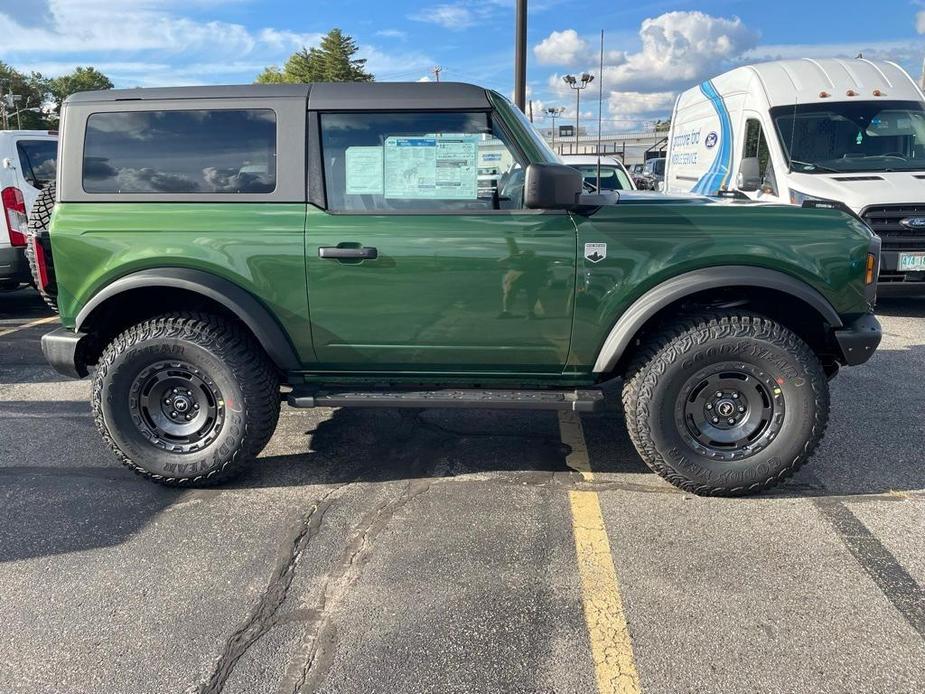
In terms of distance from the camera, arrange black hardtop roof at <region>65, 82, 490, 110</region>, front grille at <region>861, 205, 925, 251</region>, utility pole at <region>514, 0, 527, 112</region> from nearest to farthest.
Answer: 1. black hardtop roof at <region>65, 82, 490, 110</region>
2. front grille at <region>861, 205, 925, 251</region>
3. utility pole at <region>514, 0, 527, 112</region>

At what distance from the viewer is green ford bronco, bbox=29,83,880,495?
3.33m

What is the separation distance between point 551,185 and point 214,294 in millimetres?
1725

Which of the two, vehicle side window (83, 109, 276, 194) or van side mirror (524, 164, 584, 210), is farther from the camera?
vehicle side window (83, 109, 276, 194)

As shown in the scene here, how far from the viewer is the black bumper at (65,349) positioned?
3.64 meters

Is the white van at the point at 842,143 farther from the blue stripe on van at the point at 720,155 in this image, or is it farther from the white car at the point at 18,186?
the white car at the point at 18,186

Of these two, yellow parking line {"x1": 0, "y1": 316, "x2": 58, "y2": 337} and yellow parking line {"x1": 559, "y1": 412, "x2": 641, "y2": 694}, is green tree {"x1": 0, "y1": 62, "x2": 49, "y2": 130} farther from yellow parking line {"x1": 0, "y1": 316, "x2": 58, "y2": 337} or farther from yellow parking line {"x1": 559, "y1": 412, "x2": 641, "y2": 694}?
yellow parking line {"x1": 559, "y1": 412, "x2": 641, "y2": 694}

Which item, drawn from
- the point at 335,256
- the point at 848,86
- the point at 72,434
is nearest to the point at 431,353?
the point at 335,256

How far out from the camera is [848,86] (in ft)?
25.1

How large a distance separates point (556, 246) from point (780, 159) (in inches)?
210

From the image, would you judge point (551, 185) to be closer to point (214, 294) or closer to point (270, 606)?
point (214, 294)

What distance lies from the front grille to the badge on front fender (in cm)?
483

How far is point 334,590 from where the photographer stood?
2.77 meters

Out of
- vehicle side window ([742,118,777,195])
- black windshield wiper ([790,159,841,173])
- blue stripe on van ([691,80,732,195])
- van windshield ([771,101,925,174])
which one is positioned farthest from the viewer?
blue stripe on van ([691,80,732,195])

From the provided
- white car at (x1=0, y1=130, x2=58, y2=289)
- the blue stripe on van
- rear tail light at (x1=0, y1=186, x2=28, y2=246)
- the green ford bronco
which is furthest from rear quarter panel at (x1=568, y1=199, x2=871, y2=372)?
rear tail light at (x1=0, y1=186, x2=28, y2=246)
